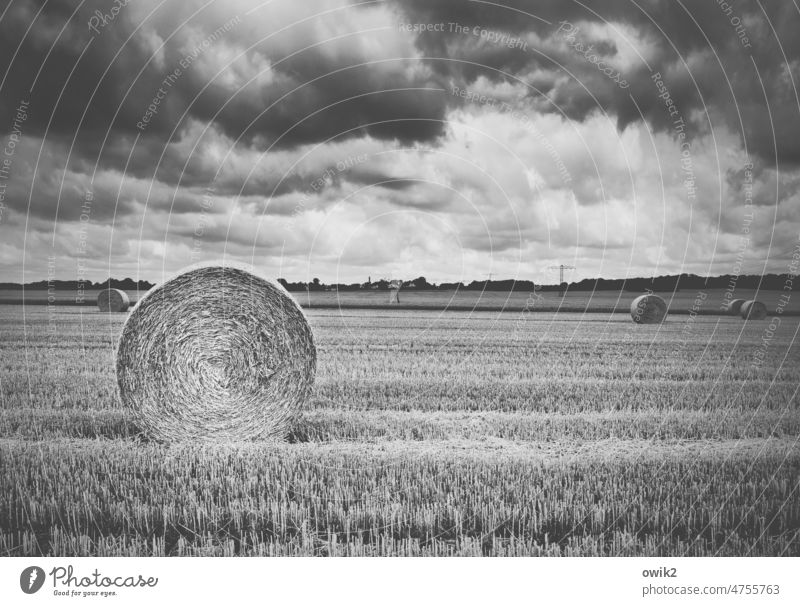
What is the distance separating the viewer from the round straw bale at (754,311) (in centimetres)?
2859

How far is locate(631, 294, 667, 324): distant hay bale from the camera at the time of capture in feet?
80.4

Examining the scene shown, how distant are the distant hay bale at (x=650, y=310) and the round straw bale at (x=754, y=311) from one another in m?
6.28

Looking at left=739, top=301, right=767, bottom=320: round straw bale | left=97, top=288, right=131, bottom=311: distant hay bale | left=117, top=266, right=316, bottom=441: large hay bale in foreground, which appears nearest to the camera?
left=117, top=266, right=316, bottom=441: large hay bale in foreground

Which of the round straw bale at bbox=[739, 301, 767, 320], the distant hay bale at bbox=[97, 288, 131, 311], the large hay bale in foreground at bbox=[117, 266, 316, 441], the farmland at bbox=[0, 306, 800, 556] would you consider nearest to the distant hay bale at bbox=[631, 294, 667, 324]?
the round straw bale at bbox=[739, 301, 767, 320]

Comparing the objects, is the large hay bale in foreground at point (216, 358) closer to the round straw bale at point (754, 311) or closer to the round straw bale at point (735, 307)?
the round straw bale at point (754, 311)

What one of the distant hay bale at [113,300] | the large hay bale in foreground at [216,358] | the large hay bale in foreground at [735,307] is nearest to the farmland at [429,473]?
the large hay bale in foreground at [216,358]

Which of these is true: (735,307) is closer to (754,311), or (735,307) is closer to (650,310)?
(754,311)

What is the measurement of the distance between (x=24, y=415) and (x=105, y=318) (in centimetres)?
1778

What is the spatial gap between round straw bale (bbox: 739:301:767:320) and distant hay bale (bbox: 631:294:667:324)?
628cm

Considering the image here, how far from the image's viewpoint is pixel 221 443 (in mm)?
7176

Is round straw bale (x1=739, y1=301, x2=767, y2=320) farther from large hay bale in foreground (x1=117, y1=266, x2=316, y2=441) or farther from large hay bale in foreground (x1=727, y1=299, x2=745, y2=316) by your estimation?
large hay bale in foreground (x1=117, y1=266, x2=316, y2=441)

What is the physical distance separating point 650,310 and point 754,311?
25.0ft

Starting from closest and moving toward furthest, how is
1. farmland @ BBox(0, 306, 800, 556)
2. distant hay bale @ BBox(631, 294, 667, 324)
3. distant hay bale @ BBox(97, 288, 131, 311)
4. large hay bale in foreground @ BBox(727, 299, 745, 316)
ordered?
1. farmland @ BBox(0, 306, 800, 556)
2. distant hay bale @ BBox(631, 294, 667, 324)
3. distant hay bale @ BBox(97, 288, 131, 311)
4. large hay bale in foreground @ BBox(727, 299, 745, 316)

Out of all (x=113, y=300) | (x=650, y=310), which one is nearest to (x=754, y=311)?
(x=650, y=310)
